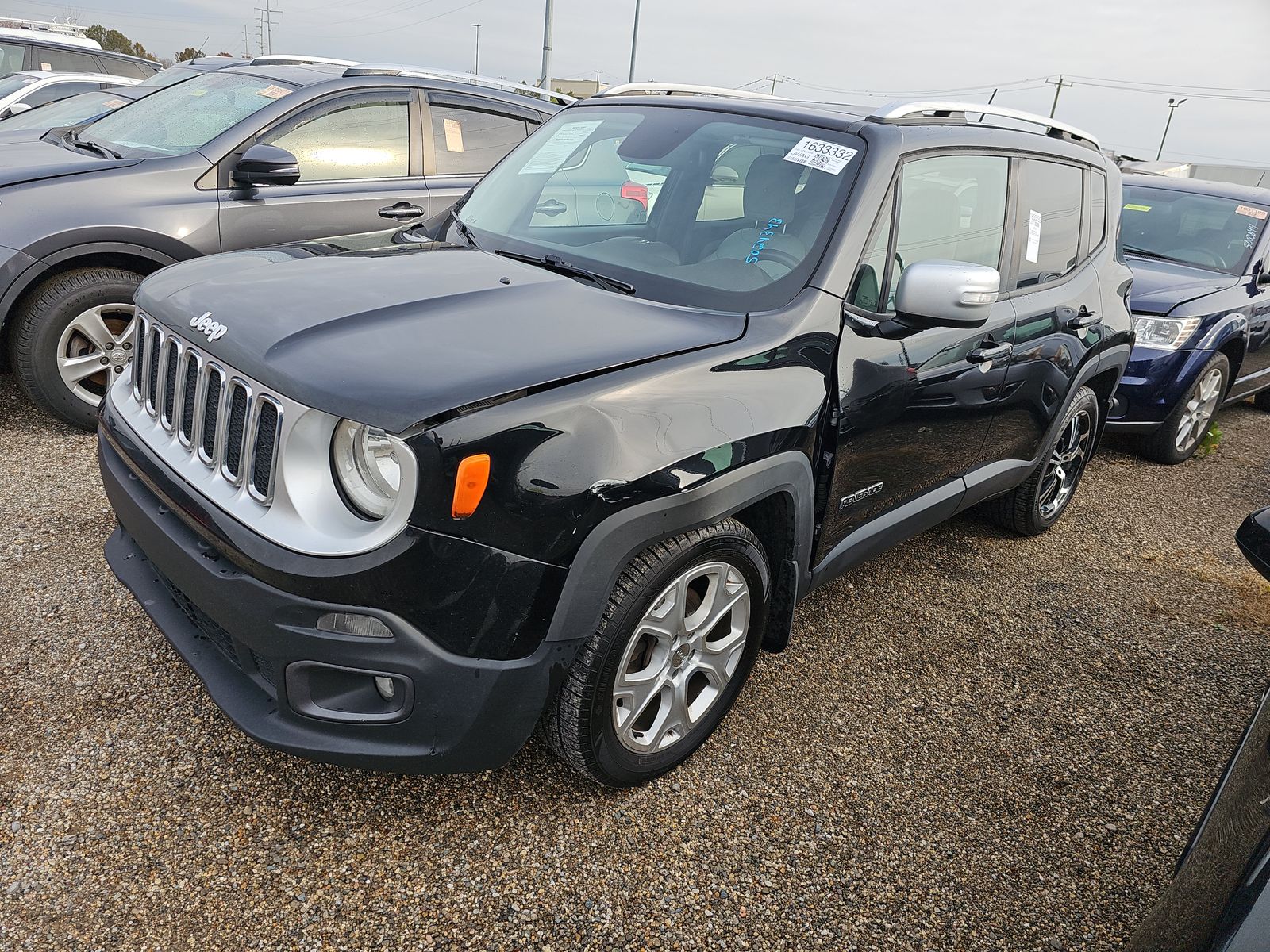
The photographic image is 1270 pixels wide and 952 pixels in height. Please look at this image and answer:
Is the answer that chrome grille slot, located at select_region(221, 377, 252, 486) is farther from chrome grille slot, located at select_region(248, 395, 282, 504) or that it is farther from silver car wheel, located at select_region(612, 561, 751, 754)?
silver car wheel, located at select_region(612, 561, 751, 754)

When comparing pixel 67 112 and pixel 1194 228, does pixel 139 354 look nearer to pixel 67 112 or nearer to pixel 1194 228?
pixel 67 112

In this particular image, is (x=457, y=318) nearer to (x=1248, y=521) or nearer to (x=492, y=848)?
(x=492, y=848)

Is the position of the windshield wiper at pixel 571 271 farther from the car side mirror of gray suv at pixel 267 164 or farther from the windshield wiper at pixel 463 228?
the car side mirror of gray suv at pixel 267 164

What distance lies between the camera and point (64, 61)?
1164 centimetres

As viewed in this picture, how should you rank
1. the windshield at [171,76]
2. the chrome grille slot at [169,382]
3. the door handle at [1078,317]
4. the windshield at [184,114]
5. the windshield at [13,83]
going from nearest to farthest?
the chrome grille slot at [169,382], the door handle at [1078,317], the windshield at [184,114], the windshield at [171,76], the windshield at [13,83]

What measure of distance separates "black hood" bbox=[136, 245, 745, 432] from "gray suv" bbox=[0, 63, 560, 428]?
159 centimetres

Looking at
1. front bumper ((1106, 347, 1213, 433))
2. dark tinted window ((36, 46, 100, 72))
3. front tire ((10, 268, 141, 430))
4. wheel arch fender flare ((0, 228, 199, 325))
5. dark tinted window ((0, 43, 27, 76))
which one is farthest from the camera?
dark tinted window ((36, 46, 100, 72))

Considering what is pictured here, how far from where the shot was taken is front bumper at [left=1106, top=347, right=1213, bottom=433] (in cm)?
555

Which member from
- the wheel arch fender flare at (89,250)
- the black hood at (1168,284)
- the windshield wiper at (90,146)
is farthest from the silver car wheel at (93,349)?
the black hood at (1168,284)

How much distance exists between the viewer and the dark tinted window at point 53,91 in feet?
29.3

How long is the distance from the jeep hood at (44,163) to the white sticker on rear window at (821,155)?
344cm

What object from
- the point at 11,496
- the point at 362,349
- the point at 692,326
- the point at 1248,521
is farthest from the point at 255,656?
the point at 11,496

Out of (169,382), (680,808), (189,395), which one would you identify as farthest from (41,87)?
(680,808)

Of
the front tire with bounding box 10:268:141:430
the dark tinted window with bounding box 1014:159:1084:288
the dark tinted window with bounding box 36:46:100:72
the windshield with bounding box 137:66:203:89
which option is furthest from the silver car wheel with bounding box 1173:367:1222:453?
the dark tinted window with bounding box 36:46:100:72
